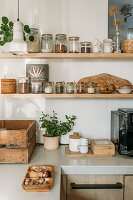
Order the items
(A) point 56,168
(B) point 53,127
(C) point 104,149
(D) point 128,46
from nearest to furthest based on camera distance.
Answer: (A) point 56,168, (C) point 104,149, (D) point 128,46, (B) point 53,127

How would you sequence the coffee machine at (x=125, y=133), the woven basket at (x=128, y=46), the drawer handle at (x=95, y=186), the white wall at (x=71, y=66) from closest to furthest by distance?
the drawer handle at (x=95, y=186) → the coffee machine at (x=125, y=133) → the woven basket at (x=128, y=46) → the white wall at (x=71, y=66)

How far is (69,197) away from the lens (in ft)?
5.98

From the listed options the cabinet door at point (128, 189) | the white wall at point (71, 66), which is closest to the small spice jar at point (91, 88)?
the white wall at point (71, 66)

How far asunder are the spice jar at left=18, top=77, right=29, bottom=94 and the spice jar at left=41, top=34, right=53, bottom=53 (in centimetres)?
33

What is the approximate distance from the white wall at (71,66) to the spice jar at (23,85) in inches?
7.7

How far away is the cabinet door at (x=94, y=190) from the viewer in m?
1.82

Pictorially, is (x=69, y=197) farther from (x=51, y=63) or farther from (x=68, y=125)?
(x=51, y=63)

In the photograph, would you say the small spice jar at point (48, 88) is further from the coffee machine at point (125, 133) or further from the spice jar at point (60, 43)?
the coffee machine at point (125, 133)

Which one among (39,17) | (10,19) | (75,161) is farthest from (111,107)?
(10,19)

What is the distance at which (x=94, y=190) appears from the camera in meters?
1.82

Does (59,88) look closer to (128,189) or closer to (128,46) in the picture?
(128,46)

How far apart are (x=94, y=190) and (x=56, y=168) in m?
0.35

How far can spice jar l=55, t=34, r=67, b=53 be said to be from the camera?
7.23 feet

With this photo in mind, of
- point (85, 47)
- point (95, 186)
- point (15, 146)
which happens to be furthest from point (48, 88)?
point (95, 186)
